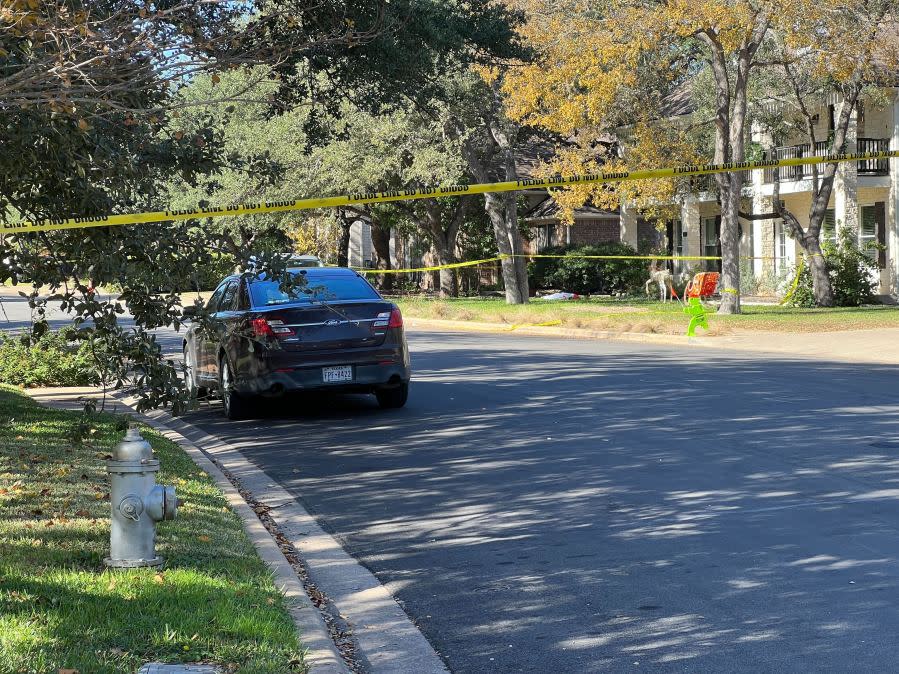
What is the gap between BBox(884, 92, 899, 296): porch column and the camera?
3244 centimetres

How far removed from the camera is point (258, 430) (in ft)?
42.0

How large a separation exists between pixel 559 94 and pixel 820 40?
19.1 feet

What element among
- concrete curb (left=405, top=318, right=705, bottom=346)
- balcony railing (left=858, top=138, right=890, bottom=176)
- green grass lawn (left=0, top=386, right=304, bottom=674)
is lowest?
green grass lawn (left=0, top=386, right=304, bottom=674)

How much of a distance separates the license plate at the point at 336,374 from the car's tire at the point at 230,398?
117 cm

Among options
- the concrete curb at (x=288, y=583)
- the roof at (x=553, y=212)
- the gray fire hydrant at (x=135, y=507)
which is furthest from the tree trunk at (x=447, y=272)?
the gray fire hydrant at (x=135, y=507)

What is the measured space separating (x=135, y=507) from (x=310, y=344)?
6.57 m

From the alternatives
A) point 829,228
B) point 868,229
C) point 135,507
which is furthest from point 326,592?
point 868,229

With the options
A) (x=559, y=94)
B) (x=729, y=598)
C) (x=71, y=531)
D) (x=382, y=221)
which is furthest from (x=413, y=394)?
(x=382, y=221)

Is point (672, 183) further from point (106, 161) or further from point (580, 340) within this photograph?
point (106, 161)

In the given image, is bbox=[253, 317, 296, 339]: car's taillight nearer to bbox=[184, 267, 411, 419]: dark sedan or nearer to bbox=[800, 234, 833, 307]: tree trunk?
bbox=[184, 267, 411, 419]: dark sedan

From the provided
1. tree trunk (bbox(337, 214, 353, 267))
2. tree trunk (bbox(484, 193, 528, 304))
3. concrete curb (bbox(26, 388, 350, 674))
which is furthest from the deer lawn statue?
concrete curb (bbox(26, 388, 350, 674))

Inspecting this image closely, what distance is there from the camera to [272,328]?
12.6 m

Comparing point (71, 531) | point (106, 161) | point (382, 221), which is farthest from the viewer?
point (382, 221)

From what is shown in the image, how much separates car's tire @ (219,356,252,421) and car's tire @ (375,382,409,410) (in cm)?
153
